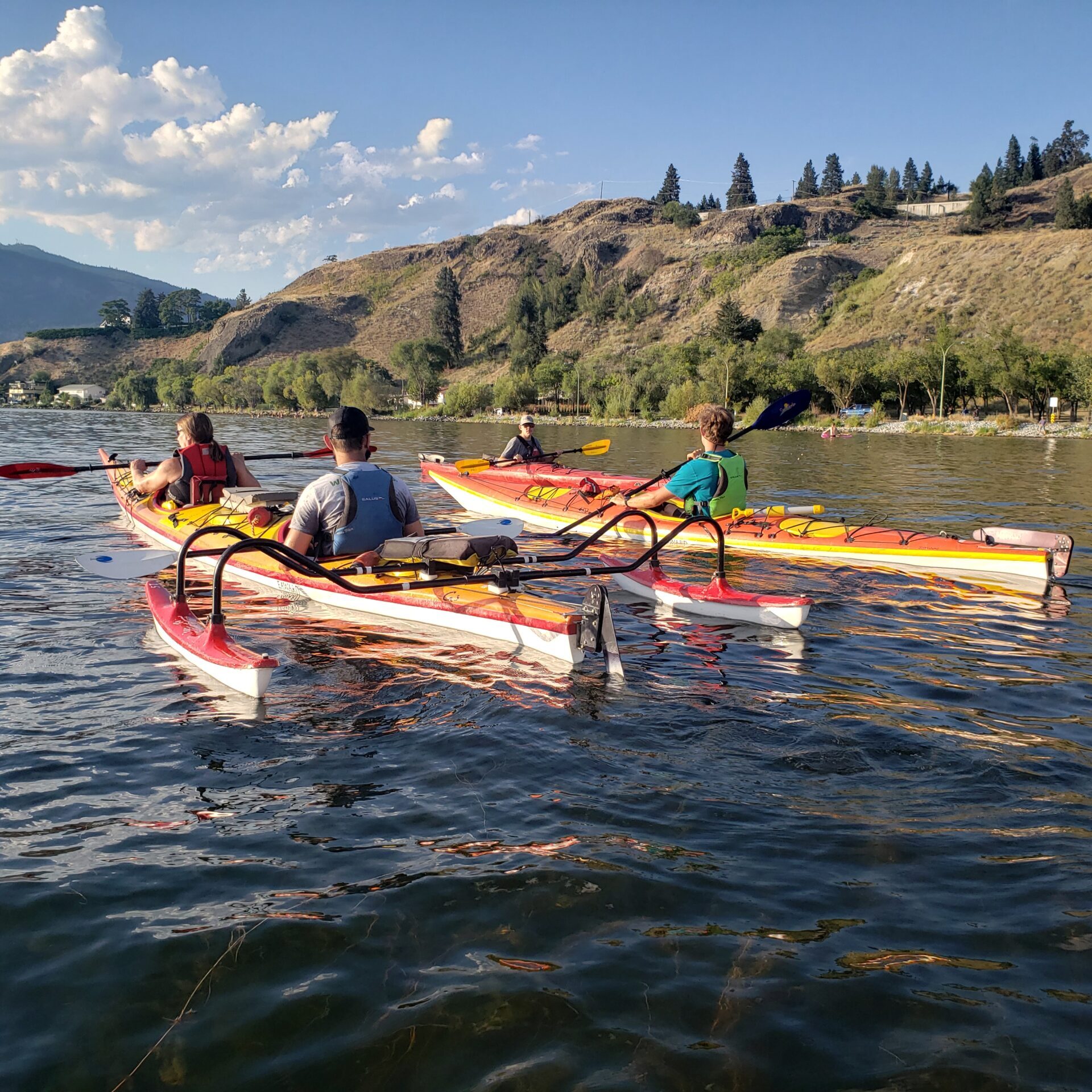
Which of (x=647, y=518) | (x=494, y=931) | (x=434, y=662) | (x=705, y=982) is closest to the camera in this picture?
(x=705, y=982)

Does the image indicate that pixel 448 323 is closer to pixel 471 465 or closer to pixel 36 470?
pixel 471 465

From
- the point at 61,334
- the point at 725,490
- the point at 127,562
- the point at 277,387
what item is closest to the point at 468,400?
the point at 277,387

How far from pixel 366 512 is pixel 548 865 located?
4499 mm

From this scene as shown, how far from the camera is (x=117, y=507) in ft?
58.4

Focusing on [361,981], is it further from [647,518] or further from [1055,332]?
[1055,332]

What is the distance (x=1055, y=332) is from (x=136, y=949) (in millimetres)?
87578

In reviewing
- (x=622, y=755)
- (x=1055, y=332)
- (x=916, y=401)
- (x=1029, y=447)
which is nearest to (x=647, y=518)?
(x=622, y=755)

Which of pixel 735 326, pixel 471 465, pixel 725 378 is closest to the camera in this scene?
pixel 471 465

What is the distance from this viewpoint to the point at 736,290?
426 ft

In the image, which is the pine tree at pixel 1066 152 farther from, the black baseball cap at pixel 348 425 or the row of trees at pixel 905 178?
the black baseball cap at pixel 348 425

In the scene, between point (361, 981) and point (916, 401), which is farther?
point (916, 401)

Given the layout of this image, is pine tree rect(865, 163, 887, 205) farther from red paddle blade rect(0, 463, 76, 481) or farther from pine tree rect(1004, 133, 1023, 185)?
red paddle blade rect(0, 463, 76, 481)

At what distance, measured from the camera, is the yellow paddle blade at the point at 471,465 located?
18.1 metres

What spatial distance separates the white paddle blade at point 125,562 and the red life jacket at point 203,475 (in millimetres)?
3385
